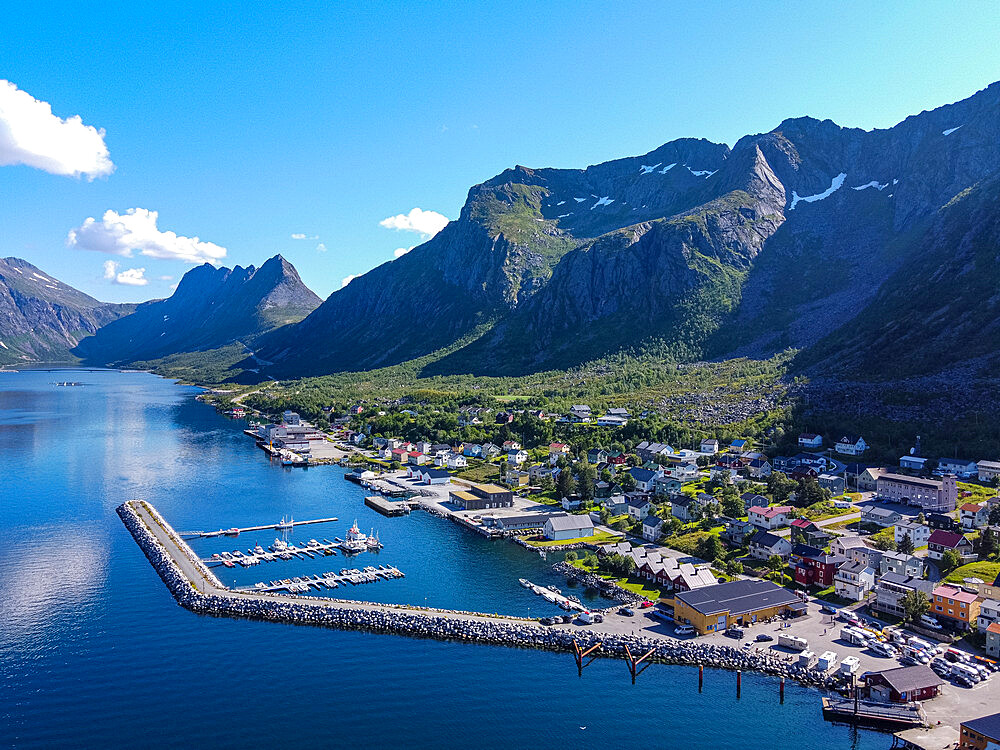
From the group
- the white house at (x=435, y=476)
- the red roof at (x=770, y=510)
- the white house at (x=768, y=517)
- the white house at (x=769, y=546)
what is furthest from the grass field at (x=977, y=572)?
the white house at (x=435, y=476)

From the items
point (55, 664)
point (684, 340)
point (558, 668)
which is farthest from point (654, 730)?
point (684, 340)

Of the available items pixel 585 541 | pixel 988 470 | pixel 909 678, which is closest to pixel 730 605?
pixel 909 678

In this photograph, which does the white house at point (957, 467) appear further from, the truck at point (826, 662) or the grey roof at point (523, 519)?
the truck at point (826, 662)

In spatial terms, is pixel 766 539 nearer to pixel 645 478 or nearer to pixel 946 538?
pixel 946 538

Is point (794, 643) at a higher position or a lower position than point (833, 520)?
lower

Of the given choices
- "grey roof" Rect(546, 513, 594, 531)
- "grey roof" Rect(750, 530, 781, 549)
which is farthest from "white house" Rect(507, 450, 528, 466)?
"grey roof" Rect(750, 530, 781, 549)

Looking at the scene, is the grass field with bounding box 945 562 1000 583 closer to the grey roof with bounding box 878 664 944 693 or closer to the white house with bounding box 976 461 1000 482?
the grey roof with bounding box 878 664 944 693

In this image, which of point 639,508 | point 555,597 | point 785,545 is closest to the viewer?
point 555,597
